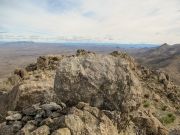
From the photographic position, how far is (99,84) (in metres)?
17.4

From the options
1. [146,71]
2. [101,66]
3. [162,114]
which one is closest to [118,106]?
[101,66]

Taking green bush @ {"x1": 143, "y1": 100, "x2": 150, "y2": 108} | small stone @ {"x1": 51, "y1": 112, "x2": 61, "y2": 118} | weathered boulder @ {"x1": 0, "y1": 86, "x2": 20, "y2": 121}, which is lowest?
green bush @ {"x1": 143, "y1": 100, "x2": 150, "y2": 108}

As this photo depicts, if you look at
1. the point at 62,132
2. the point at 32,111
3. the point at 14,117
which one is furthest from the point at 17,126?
the point at 62,132

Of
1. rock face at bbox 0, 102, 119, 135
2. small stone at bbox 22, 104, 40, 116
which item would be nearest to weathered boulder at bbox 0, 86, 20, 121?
small stone at bbox 22, 104, 40, 116

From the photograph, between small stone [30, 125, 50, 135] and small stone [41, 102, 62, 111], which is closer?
small stone [30, 125, 50, 135]

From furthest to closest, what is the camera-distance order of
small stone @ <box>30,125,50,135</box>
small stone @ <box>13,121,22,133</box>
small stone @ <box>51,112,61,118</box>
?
small stone @ <box>51,112,61,118</box> → small stone @ <box>13,121,22,133</box> → small stone @ <box>30,125,50,135</box>

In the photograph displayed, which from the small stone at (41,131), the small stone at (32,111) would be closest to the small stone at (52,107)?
the small stone at (32,111)

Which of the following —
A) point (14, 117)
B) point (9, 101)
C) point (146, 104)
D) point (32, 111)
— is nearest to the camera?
point (14, 117)

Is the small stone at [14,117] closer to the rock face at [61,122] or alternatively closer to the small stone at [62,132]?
the rock face at [61,122]

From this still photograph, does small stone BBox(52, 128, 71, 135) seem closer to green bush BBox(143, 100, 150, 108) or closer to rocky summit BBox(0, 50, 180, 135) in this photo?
rocky summit BBox(0, 50, 180, 135)

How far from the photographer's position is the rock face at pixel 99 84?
683 inches

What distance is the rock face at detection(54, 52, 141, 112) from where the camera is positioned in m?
17.4

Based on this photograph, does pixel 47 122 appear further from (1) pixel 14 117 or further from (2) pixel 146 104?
(2) pixel 146 104

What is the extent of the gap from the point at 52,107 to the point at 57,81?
174 centimetres
